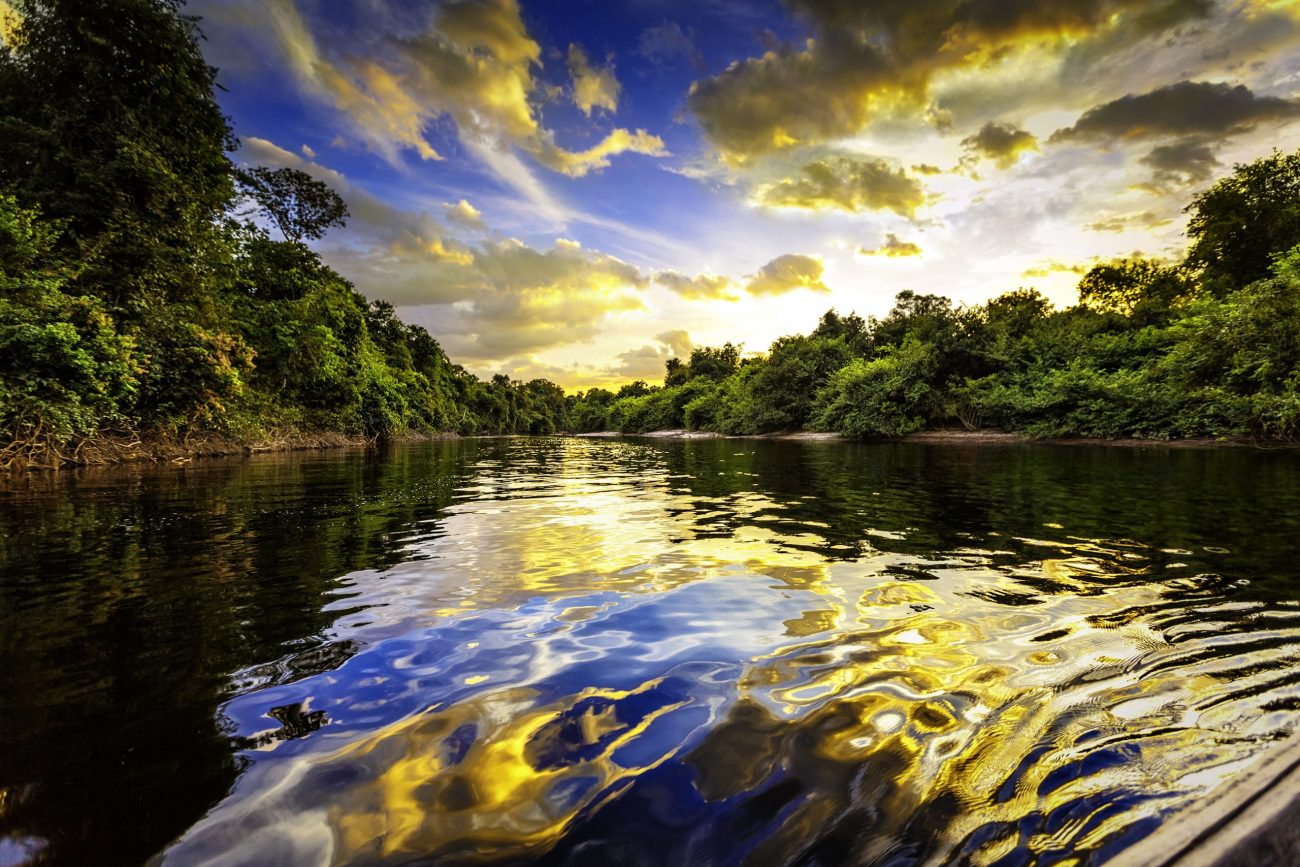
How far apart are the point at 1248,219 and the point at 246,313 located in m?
57.3

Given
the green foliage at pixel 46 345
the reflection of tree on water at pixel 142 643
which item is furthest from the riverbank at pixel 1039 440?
the green foliage at pixel 46 345

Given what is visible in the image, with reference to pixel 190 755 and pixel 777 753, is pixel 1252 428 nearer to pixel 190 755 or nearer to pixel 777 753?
pixel 777 753

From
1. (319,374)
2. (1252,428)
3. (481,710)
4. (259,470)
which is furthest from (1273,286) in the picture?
(319,374)

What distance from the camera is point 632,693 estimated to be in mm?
2686

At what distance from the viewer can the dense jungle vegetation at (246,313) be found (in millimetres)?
13125

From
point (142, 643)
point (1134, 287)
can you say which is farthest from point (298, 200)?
point (1134, 287)

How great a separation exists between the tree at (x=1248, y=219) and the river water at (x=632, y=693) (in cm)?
3855

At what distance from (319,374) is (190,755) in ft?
106

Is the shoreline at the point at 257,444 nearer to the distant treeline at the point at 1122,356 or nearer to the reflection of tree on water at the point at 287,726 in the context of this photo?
the distant treeline at the point at 1122,356

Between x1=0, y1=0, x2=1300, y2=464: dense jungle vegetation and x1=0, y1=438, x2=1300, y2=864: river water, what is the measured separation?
10.7 metres

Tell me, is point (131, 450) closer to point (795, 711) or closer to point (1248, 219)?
point (795, 711)

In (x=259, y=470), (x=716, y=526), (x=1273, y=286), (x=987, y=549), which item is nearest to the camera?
(x=987, y=549)

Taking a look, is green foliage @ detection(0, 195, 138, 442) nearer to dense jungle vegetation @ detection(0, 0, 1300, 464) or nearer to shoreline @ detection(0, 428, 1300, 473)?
dense jungle vegetation @ detection(0, 0, 1300, 464)

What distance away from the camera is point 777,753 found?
220cm
